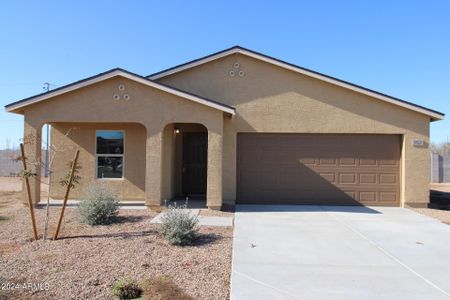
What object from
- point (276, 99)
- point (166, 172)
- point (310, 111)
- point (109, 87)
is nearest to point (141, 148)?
point (166, 172)

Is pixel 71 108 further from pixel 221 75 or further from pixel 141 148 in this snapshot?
pixel 221 75

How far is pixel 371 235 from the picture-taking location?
8.05m

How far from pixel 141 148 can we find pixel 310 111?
6.10m

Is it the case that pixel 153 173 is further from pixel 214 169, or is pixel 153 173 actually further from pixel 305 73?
pixel 305 73

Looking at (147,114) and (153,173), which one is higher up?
(147,114)

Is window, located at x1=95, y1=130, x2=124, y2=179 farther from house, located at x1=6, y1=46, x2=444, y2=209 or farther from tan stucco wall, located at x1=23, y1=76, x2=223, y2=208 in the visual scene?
tan stucco wall, located at x1=23, y1=76, x2=223, y2=208

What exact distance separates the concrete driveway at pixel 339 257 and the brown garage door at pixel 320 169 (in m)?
1.91

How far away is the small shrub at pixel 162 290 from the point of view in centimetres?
455

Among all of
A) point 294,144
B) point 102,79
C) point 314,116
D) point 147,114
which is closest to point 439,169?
point 314,116

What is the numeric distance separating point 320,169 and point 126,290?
9.21 m

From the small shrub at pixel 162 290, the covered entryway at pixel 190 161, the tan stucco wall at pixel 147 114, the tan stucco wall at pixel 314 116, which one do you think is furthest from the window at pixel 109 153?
the small shrub at pixel 162 290

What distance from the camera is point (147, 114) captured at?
10703 millimetres

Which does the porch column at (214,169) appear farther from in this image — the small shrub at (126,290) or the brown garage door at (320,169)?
the small shrub at (126,290)

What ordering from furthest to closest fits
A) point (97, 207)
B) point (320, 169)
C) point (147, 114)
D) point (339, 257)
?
point (320, 169) → point (147, 114) → point (97, 207) → point (339, 257)
